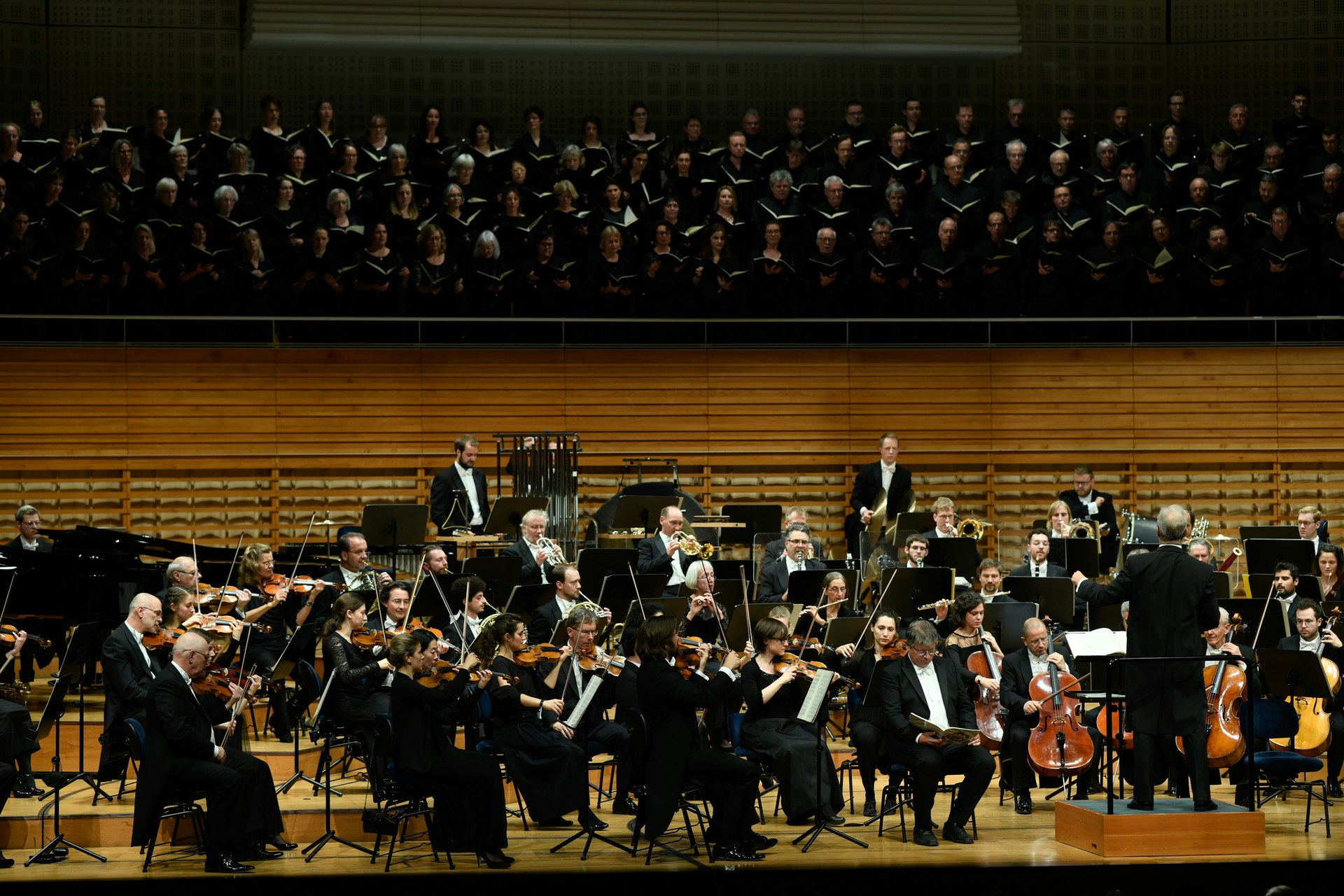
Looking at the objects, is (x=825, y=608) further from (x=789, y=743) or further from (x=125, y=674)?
(x=125, y=674)

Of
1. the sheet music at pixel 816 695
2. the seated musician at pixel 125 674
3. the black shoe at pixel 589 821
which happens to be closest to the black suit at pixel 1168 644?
the sheet music at pixel 816 695

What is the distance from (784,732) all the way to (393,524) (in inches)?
126

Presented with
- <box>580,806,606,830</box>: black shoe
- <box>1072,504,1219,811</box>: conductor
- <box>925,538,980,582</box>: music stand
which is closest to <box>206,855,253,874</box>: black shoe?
<box>580,806,606,830</box>: black shoe

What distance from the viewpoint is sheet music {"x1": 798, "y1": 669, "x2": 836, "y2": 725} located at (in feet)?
22.0

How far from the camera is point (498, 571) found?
844cm

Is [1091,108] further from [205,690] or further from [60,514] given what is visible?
[205,690]

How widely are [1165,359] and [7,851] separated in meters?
8.98

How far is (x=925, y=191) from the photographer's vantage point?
38.5ft

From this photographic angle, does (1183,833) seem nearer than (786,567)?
Yes

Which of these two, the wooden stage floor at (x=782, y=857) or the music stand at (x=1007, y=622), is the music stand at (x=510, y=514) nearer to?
→ the wooden stage floor at (x=782, y=857)

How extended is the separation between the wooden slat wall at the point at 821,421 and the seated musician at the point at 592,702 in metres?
4.38

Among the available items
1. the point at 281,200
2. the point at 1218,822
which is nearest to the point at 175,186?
the point at 281,200

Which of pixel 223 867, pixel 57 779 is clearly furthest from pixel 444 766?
pixel 57 779

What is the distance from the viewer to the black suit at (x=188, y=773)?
636 cm
